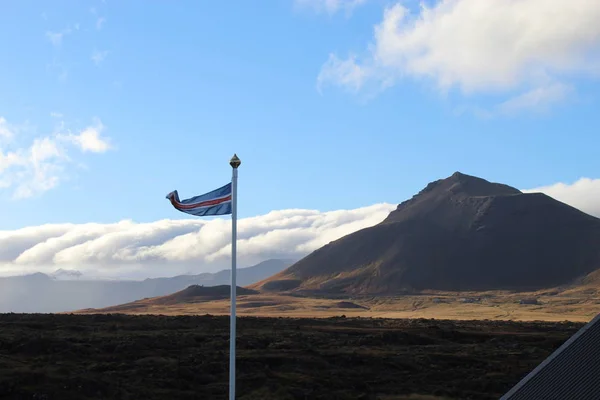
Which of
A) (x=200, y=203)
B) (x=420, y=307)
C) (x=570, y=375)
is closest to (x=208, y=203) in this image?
(x=200, y=203)

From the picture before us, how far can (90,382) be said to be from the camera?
123 feet

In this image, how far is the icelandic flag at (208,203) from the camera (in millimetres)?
20156

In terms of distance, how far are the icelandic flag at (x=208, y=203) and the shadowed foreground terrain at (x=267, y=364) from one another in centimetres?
1983

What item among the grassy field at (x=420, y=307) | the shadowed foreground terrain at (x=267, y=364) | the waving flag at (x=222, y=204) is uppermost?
the waving flag at (x=222, y=204)

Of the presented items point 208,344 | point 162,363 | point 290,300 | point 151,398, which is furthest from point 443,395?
point 290,300

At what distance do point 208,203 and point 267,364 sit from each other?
31351mm

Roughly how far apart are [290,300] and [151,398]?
159m

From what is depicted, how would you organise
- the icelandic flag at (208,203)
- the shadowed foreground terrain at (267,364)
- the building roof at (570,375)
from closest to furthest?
the building roof at (570,375), the icelandic flag at (208,203), the shadowed foreground terrain at (267,364)

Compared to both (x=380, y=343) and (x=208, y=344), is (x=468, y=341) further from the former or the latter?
(x=208, y=344)

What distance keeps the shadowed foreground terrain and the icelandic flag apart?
1983cm

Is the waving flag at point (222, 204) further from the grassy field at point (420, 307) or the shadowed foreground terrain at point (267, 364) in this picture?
the grassy field at point (420, 307)

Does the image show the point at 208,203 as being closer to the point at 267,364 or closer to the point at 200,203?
the point at 200,203

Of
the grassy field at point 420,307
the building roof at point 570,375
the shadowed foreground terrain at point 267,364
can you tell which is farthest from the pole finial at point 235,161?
the grassy field at point 420,307

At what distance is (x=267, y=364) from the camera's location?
4934cm
